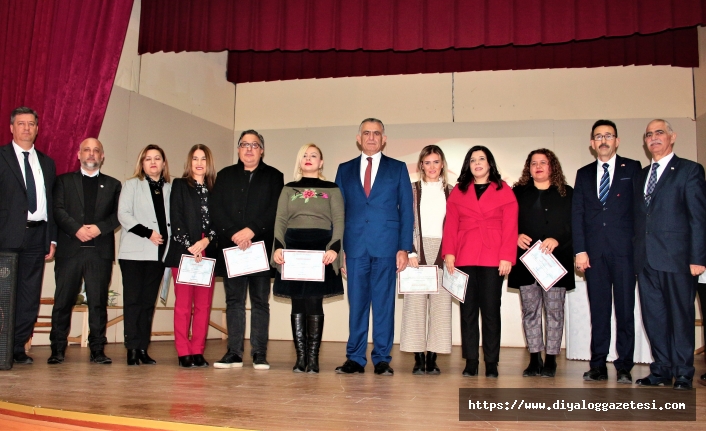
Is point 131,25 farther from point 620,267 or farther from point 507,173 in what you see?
point 620,267

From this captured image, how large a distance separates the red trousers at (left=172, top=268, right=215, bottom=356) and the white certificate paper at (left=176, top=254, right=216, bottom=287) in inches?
2.2

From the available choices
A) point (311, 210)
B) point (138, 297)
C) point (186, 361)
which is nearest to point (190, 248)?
point (138, 297)

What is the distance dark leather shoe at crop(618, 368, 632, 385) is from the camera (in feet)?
10.9

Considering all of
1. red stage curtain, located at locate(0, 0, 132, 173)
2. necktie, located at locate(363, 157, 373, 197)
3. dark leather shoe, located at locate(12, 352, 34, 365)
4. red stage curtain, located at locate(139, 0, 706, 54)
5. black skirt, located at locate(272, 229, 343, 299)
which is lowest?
dark leather shoe, located at locate(12, 352, 34, 365)

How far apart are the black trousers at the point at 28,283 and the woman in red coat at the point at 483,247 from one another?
8.30 feet

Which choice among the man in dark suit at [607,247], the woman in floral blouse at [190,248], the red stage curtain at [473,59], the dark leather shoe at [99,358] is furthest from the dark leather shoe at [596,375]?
the red stage curtain at [473,59]

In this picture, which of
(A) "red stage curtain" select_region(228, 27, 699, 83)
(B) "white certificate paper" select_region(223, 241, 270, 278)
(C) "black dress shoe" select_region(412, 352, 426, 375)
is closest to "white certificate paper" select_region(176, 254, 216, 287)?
(B) "white certificate paper" select_region(223, 241, 270, 278)

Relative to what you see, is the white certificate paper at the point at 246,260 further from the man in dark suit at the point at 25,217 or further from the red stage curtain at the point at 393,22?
the red stage curtain at the point at 393,22

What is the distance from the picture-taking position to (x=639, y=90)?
22.1ft

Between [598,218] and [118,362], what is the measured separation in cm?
309

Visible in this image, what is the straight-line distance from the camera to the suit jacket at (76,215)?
388cm

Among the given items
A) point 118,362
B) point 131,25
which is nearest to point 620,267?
point 118,362

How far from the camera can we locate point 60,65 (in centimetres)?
504

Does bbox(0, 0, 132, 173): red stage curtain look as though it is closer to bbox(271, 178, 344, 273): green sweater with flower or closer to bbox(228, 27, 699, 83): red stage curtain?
bbox(271, 178, 344, 273): green sweater with flower
